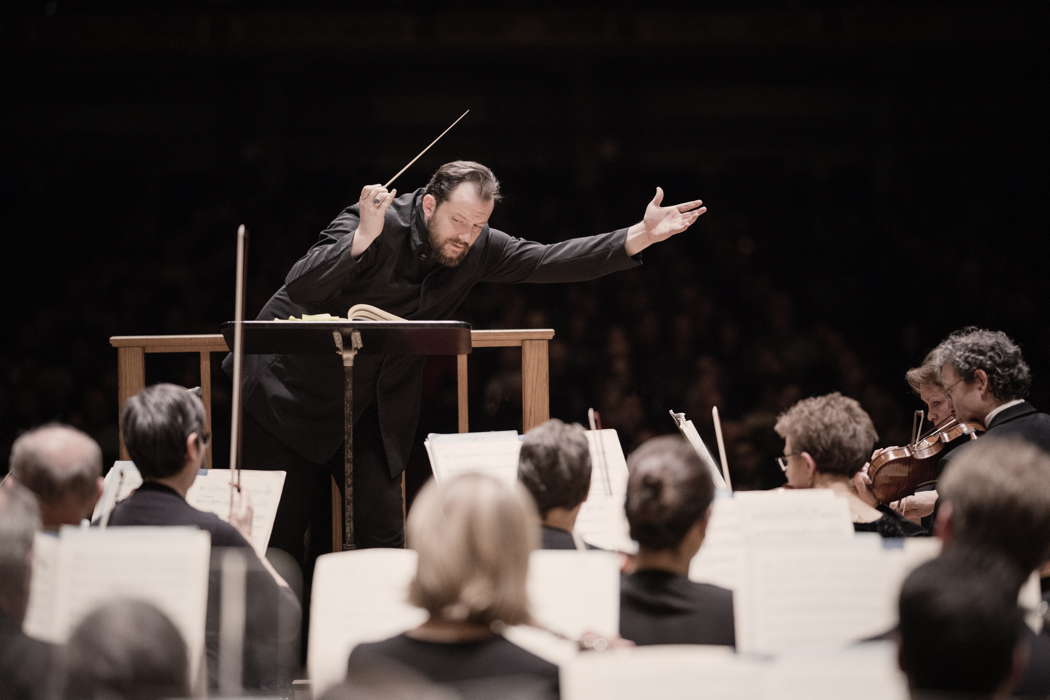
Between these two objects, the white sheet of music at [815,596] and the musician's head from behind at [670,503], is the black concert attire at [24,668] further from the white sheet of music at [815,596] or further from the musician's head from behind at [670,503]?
the white sheet of music at [815,596]

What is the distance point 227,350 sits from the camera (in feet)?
11.2

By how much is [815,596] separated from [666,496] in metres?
0.30

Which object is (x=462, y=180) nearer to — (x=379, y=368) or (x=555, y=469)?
(x=379, y=368)

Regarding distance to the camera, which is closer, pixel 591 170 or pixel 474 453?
pixel 474 453

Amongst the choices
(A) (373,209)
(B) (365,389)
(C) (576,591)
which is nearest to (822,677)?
(C) (576,591)

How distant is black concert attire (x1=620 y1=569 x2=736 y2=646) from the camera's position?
1.82m

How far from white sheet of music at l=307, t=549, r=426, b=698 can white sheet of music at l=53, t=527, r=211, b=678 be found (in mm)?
203

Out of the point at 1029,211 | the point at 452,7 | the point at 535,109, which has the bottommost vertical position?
the point at 1029,211

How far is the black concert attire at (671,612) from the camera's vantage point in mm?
1821

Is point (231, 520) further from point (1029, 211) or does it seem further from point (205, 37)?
point (1029, 211)

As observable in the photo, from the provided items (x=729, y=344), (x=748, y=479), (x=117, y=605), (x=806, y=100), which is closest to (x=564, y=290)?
(x=729, y=344)

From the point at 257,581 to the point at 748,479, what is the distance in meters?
3.46

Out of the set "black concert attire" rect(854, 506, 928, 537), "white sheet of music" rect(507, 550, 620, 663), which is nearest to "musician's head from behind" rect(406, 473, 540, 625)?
"white sheet of music" rect(507, 550, 620, 663)

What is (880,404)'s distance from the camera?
5.62 metres
